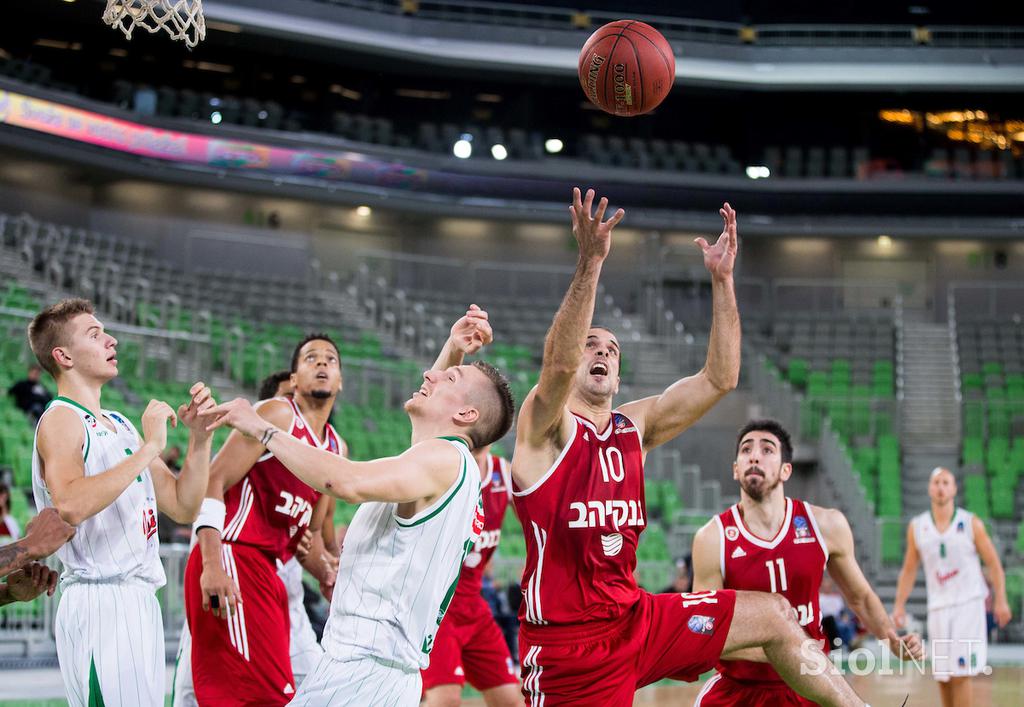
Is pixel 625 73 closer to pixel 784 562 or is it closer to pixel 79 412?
pixel 784 562

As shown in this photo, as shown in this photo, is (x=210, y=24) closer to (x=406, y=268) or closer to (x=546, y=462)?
(x=406, y=268)

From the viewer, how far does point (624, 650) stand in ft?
16.5

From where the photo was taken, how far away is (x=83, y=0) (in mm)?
24703

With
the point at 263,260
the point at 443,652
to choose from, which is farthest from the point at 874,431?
the point at 443,652

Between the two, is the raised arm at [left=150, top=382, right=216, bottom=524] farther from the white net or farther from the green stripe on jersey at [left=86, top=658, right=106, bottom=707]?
the white net

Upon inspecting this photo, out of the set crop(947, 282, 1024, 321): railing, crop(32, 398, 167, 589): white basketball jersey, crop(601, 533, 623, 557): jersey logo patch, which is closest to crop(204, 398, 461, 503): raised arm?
crop(32, 398, 167, 589): white basketball jersey

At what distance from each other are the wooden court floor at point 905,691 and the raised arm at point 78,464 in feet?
19.7

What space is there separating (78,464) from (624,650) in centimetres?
224

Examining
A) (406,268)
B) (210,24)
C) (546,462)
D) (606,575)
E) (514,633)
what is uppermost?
(210,24)

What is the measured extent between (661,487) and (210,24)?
44.5 feet

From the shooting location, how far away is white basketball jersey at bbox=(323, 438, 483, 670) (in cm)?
408

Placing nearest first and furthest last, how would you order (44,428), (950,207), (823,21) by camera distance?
(44,428) → (950,207) → (823,21)

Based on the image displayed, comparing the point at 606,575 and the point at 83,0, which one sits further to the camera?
the point at 83,0

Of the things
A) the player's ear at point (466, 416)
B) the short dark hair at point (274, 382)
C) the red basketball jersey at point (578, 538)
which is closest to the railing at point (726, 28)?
the short dark hair at point (274, 382)
